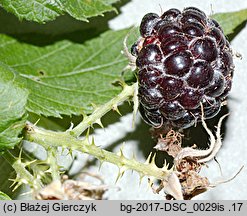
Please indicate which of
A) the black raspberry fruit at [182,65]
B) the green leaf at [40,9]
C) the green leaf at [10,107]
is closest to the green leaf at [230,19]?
the black raspberry fruit at [182,65]

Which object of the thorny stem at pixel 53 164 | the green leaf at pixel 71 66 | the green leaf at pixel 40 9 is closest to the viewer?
the thorny stem at pixel 53 164

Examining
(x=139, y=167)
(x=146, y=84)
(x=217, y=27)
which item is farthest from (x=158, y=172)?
(x=217, y=27)

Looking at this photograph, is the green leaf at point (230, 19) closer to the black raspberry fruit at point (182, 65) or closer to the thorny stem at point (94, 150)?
the black raspberry fruit at point (182, 65)

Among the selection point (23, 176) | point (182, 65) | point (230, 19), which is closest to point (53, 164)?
point (23, 176)

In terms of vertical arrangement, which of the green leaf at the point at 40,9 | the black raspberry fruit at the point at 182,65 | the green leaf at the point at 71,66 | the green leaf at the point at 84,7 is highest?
the green leaf at the point at 40,9

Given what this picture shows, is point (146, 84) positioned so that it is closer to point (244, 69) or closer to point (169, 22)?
point (169, 22)

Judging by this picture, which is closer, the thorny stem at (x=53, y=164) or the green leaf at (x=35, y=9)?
the thorny stem at (x=53, y=164)

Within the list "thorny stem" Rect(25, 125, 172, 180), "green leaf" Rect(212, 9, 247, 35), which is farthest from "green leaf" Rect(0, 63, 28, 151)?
"green leaf" Rect(212, 9, 247, 35)
